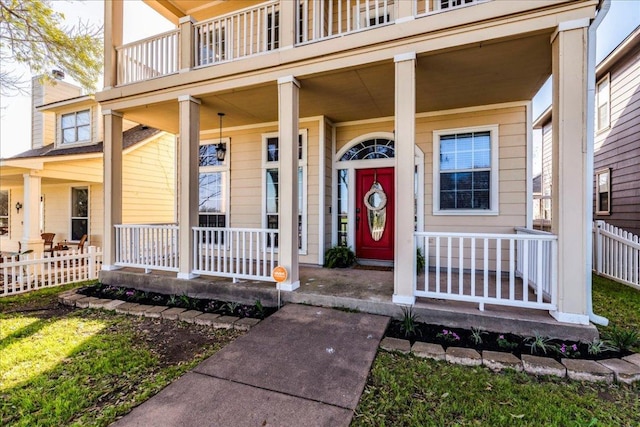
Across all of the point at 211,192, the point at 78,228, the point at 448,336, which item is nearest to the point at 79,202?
the point at 78,228

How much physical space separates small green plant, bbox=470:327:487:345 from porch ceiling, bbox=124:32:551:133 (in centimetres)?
315

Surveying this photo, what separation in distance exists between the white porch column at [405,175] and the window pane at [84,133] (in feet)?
33.3

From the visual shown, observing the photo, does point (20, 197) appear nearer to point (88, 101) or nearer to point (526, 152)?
point (88, 101)

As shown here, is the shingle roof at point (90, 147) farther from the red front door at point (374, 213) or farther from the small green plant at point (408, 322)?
the small green plant at point (408, 322)

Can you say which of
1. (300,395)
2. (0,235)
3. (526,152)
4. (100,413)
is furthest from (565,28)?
(0,235)

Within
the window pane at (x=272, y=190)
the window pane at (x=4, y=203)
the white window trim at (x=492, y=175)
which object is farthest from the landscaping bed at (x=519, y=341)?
the window pane at (x=4, y=203)

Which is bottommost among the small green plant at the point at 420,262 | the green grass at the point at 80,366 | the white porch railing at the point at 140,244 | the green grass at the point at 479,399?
the green grass at the point at 80,366

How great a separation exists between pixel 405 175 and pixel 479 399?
2.25m

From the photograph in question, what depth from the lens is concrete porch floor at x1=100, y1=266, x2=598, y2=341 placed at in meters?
3.13

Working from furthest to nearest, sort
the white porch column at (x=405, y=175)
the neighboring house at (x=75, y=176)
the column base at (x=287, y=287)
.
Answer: the neighboring house at (x=75, y=176) < the column base at (x=287, y=287) < the white porch column at (x=405, y=175)

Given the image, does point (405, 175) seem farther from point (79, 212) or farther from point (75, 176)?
point (79, 212)

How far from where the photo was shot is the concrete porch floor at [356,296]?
3131mm

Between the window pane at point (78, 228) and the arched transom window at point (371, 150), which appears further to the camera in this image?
the window pane at point (78, 228)

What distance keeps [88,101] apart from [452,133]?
34.4 feet
